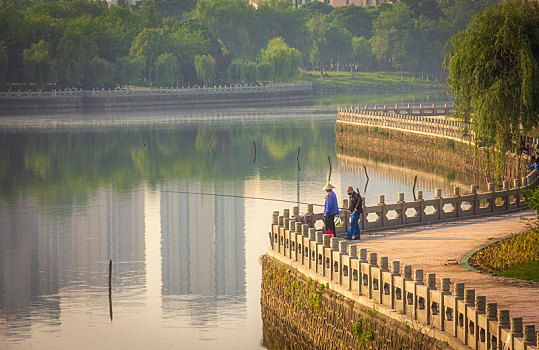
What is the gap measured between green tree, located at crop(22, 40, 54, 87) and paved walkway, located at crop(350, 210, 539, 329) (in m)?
122

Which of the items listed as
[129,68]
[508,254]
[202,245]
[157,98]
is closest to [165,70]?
[129,68]

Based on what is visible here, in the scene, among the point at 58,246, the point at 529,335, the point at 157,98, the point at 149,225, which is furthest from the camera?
the point at 157,98

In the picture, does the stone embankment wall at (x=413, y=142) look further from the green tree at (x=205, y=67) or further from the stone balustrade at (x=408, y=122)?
the green tree at (x=205, y=67)

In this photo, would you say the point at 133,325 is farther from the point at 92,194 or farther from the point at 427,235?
the point at 92,194

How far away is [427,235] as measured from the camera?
3328cm

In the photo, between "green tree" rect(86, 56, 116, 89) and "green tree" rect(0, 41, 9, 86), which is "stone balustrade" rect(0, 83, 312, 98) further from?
"green tree" rect(0, 41, 9, 86)

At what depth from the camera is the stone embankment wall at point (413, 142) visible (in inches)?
2724

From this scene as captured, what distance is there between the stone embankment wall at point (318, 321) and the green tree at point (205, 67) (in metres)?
145

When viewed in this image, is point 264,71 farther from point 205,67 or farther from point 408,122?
point 408,122

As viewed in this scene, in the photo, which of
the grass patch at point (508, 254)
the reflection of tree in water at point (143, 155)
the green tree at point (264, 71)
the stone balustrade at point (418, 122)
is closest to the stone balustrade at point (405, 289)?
the grass patch at point (508, 254)

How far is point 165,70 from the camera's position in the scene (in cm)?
17150

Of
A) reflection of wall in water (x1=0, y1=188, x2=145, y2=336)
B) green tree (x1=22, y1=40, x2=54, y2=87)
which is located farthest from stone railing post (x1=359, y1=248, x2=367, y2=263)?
green tree (x1=22, y1=40, x2=54, y2=87)

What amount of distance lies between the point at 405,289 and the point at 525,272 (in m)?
5.63

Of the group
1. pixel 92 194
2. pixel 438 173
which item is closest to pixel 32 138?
pixel 92 194
